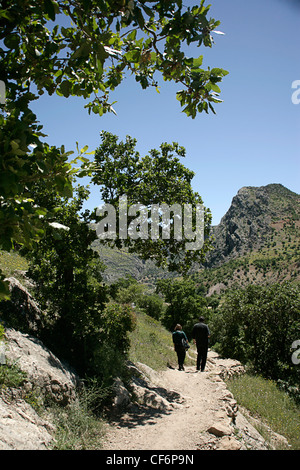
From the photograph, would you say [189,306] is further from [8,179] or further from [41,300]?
[8,179]

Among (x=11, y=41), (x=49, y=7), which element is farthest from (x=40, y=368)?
(x=49, y=7)

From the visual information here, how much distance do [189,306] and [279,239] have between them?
138m

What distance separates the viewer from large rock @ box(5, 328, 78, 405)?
203 inches

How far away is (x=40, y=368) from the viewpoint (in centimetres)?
546

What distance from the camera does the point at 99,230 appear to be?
8.78 m

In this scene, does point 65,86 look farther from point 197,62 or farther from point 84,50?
point 197,62

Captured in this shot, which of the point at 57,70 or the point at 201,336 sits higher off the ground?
the point at 57,70

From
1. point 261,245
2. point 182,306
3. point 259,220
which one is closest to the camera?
point 182,306

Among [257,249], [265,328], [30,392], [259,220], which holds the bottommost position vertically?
[257,249]

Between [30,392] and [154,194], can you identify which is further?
[154,194]

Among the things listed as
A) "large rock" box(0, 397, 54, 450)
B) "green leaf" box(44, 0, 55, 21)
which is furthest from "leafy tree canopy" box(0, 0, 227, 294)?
"large rock" box(0, 397, 54, 450)

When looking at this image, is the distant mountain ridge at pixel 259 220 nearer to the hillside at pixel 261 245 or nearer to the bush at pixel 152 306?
the hillside at pixel 261 245

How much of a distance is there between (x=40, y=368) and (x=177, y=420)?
10.2ft

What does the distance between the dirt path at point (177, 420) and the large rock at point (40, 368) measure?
1.16m
